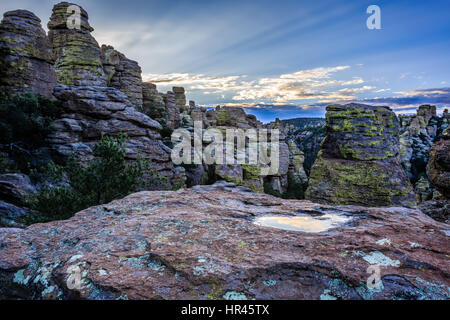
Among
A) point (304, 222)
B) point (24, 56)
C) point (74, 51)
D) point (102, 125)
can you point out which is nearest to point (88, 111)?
point (102, 125)

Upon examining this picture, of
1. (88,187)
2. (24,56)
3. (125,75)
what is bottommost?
(88,187)

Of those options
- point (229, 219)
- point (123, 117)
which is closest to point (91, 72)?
point (123, 117)

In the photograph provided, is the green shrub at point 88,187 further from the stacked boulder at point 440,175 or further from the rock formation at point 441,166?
the rock formation at point 441,166

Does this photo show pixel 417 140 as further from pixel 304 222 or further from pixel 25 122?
pixel 25 122

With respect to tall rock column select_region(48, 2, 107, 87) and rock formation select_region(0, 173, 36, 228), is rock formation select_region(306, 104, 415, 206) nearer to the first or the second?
rock formation select_region(0, 173, 36, 228)

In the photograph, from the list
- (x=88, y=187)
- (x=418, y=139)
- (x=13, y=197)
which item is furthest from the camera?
(x=418, y=139)

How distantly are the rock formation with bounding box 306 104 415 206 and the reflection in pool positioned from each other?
18.7 m

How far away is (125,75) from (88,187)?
4112 centimetres

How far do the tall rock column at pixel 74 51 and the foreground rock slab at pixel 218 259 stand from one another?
3363 centimetres

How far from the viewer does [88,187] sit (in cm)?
1271

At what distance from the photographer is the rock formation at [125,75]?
152 ft

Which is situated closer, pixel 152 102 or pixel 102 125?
pixel 102 125

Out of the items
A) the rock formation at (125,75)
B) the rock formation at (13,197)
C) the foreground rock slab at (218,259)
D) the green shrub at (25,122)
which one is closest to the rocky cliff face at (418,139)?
the rock formation at (125,75)
